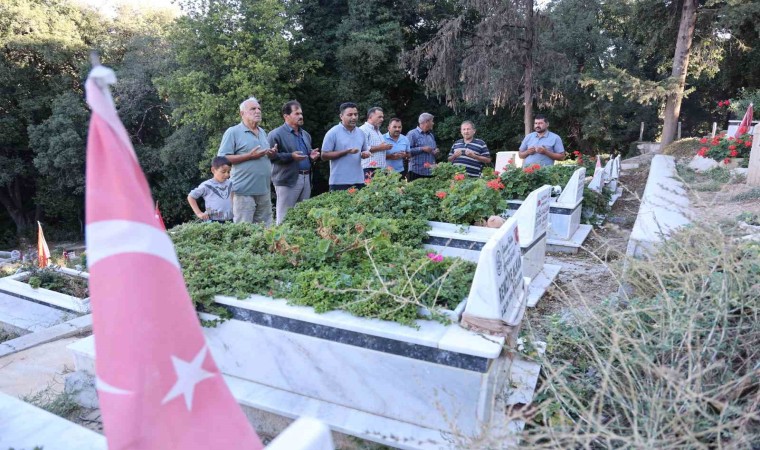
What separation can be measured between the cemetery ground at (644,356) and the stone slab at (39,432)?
3.45ft

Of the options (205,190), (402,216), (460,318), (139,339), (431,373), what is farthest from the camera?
(205,190)

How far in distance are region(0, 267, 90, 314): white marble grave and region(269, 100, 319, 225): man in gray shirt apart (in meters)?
2.43

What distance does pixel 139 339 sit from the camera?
4.00 feet

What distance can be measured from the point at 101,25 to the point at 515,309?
27.3 metres

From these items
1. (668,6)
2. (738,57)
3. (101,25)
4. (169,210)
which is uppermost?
(101,25)

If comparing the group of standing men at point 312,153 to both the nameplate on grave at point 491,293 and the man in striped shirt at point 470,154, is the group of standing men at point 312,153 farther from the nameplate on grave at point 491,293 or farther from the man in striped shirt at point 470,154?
the nameplate on grave at point 491,293

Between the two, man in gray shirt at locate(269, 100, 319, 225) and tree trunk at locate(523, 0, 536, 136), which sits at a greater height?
tree trunk at locate(523, 0, 536, 136)

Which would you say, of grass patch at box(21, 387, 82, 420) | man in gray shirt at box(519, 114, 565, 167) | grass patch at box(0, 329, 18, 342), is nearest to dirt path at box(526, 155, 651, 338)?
man in gray shirt at box(519, 114, 565, 167)

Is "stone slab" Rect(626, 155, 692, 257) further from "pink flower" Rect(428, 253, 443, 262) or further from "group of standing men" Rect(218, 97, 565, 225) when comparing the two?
"group of standing men" Rect(218, 97, 565, 225)

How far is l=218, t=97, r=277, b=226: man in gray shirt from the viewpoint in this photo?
5.03 meters

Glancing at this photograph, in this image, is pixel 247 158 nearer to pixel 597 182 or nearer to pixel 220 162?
pixel 220 162

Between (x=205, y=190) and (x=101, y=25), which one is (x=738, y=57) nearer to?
(x=205, y=190)

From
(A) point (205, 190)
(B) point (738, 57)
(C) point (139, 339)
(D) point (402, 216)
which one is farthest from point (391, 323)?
(B) point (738, 57)

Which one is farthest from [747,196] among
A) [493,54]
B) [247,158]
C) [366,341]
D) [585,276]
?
[493,54]
